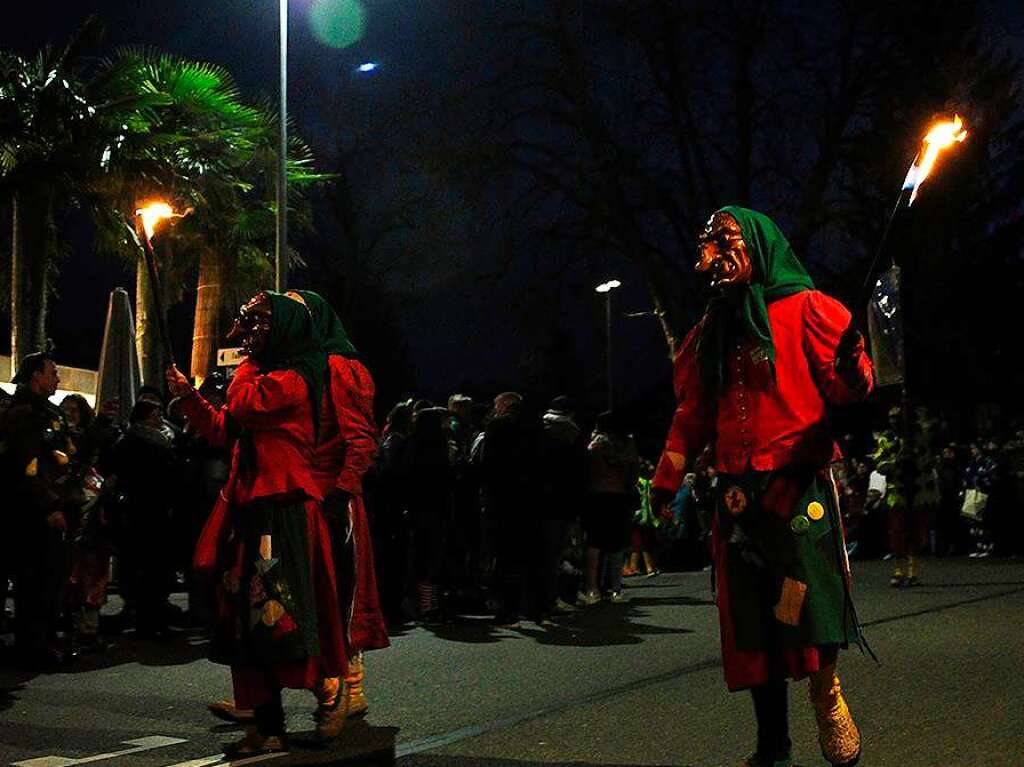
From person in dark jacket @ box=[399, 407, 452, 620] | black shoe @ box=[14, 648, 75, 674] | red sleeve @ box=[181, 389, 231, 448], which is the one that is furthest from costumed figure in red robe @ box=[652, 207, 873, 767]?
person in dark jacket @ box=[399, 407, 452, 620]

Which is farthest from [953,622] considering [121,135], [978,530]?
[121,135]

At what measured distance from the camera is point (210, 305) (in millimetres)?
23688

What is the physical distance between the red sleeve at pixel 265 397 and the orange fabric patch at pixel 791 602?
2316 mm

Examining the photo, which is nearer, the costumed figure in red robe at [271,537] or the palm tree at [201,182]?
the costumed figure in red robe at [271,537]

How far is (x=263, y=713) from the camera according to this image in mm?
6012

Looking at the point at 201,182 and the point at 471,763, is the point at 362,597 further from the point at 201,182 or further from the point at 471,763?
the point at 201,182

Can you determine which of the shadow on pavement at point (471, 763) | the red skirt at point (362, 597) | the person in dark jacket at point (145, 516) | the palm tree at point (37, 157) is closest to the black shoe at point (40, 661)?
the person in dark jacket at point (145, 516)

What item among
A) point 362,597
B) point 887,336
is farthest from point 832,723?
point 887,336

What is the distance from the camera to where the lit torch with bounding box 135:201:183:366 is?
18.9 feet

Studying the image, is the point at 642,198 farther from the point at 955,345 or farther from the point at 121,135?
the point at 955,345

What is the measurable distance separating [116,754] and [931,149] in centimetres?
418

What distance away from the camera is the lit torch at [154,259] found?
5.77 m

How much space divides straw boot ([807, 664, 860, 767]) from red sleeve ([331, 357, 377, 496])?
236cm

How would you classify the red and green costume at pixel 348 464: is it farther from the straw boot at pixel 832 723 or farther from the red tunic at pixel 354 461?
the straw boot at pixel 832 723
